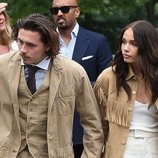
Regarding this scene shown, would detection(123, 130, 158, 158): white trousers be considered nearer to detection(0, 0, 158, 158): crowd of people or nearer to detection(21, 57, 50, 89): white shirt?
detection(0, 0, 158, 158): crowd of people

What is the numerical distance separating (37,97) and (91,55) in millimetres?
1463

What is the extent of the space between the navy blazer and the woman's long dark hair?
3.27 ft

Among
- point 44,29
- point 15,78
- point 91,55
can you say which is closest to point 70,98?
point 15,78

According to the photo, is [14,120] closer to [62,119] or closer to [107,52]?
[62,119]

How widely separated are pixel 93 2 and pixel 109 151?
8555 millimetres

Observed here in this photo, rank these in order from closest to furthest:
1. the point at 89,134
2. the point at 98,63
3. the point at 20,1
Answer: the point at 89,134 → the point at 98,63 → the point at 20,1

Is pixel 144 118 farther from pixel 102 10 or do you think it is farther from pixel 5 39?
pixel 102 10

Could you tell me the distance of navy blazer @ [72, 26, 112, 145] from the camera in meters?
6.07

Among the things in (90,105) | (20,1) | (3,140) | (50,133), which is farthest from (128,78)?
(20,1)

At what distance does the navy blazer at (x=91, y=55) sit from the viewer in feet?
19.9

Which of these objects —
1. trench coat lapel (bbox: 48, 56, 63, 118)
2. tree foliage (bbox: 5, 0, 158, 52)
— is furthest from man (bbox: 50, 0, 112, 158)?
tree foliage (bbox: 5, 0, 158, 52)

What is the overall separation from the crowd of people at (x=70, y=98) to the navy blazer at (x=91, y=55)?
0.84m

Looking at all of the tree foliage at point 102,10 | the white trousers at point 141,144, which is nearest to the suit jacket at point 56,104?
the white trousers at point 141,144

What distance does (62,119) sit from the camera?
4.84 meters
